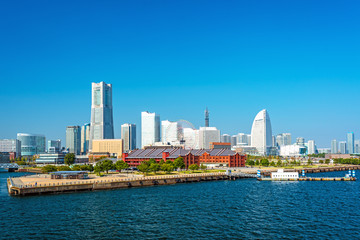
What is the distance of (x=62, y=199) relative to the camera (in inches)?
3723

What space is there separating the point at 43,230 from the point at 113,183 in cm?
5484

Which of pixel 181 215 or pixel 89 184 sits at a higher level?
pixel 89 184

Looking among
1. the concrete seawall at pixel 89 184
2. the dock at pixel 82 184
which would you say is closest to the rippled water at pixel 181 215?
the concrete seawall at pixel 89 184

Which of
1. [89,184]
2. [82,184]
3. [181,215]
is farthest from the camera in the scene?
[89,184]

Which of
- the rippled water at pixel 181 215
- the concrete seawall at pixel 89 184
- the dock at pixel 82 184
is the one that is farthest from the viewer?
the dock at pixel 82 184

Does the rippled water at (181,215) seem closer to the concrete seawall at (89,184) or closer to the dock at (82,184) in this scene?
the concrete seawall at (89,184)

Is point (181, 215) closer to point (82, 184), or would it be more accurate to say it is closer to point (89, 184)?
point (89, 184)

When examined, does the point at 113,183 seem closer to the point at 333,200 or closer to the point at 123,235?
the point at 123,235

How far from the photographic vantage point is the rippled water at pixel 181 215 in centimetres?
6059

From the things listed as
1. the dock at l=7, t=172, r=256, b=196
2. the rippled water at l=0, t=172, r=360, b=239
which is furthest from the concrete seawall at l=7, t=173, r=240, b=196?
the rippled water at l=0, t=172, r=360, b=239

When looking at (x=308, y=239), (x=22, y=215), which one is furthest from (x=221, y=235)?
(x=22, y=215)

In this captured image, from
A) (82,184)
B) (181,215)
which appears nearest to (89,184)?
(82,184)

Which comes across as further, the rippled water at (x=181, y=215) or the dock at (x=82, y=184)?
the dock at (x=82, y=184)

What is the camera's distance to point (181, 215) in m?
74.3
